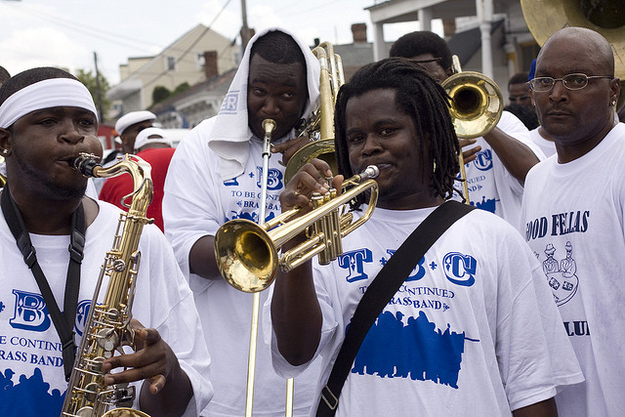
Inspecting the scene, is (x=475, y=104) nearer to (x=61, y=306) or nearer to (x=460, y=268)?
(x=460, y=268)

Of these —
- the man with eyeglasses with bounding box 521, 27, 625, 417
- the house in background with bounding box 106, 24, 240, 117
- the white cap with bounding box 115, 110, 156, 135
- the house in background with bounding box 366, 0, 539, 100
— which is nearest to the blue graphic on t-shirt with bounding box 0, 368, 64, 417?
the man with eyeglasses with bounding box 521, 27, 625, 417

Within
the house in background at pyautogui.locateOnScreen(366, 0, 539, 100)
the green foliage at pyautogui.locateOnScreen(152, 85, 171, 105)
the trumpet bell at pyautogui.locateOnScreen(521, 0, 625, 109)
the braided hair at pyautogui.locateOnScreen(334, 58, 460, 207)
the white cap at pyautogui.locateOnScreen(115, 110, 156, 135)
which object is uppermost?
the green foliage at pyautogui.locateOnScreen(152, 85, 171, 105)

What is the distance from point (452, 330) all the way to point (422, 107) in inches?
34.5

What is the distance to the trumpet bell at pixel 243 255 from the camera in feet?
8.07

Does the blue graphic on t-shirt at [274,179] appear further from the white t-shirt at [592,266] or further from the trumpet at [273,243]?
the trumpet at [273,243]

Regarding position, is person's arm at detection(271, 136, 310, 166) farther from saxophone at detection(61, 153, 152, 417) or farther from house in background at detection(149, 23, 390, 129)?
house in background at detection(149, 23, 390, 129)

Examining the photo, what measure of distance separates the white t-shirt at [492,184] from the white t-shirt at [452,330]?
6.56 ft

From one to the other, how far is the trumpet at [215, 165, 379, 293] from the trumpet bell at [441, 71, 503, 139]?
86.8 inches

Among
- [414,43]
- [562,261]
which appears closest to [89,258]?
[562,261]

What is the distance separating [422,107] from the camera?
3152mm

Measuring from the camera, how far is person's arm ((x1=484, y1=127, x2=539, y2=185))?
4.78 meters

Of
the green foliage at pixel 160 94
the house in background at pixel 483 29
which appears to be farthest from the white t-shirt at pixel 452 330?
the green foliage at pixel 160 94

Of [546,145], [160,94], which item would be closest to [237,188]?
[546,145]

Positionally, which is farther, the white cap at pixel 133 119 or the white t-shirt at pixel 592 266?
the white cap at pixel 133 119
